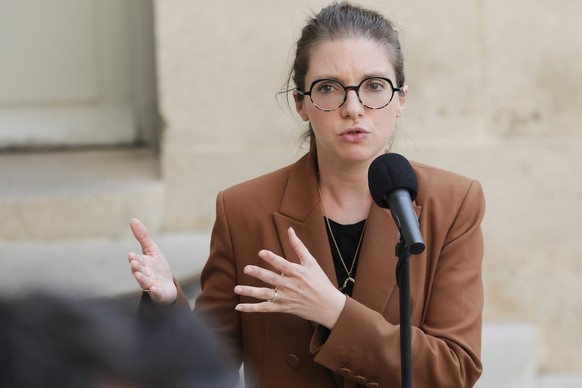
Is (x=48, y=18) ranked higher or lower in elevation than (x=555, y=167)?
higher

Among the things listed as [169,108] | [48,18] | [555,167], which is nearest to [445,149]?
[555,167]

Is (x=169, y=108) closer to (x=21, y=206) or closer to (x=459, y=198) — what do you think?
(x=21, y=206)

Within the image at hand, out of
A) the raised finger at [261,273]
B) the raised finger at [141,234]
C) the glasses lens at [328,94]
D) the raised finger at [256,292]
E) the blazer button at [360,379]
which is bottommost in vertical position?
the blazer button at [360,379]

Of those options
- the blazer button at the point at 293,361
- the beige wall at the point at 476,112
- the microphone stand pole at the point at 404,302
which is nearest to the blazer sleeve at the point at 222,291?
the blazer button at the point at 293,361

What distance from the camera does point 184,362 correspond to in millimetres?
930

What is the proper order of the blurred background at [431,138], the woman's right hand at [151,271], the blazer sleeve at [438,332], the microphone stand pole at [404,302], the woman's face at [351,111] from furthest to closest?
1. the blurred background at [431,138]
2. the woman's face at [351,111]
3. the blazer sleeve at [438,332]
4. the woman's right hand at [151,271]
5. the microphone stand pole at [404,302]

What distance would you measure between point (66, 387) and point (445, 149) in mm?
3998

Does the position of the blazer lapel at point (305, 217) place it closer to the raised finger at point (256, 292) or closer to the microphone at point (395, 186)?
the raised finger at point (256, 292)

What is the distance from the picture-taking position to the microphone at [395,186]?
207 cm

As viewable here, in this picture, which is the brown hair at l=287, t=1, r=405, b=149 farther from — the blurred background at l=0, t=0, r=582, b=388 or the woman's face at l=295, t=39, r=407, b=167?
the blurred background at l=0, t=0, r=582, b=388

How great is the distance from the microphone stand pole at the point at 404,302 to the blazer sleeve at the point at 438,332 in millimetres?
283

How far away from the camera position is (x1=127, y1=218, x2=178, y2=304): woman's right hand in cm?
221

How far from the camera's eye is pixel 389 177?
84.5 inches

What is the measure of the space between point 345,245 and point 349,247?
11 mm
